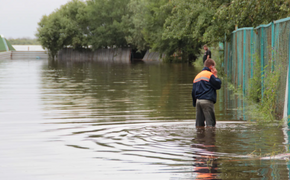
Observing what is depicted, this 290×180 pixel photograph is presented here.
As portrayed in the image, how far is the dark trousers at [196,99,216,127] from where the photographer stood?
8.06m

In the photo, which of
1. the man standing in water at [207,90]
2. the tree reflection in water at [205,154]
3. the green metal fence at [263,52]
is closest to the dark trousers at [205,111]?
the man standing in water at [207,90]

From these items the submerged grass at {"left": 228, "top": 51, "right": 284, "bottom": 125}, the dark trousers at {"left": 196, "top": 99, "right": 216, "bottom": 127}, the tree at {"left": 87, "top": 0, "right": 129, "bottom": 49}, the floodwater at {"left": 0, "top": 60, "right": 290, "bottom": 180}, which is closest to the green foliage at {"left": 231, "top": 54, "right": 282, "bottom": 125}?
the submerged grass at {"left": 228, "top": 51, "right": 284, "bottom": 125}

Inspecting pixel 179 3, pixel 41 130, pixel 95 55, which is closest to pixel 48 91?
pixel 41 130

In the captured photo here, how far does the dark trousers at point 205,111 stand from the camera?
8.06 m

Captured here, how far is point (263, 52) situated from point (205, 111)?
3.92m

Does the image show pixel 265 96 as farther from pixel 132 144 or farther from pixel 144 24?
pixel 144 24

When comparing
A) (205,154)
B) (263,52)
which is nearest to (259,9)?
(263,52)

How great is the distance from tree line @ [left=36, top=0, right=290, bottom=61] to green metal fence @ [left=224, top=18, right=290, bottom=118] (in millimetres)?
1208

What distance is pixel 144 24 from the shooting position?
60594mm

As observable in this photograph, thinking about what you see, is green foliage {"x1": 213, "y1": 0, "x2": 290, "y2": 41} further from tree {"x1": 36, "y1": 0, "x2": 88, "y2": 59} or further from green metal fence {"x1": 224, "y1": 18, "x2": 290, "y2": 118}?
tree {"x1": 36, "y1": 0, "x2": 88, "y2": 59}

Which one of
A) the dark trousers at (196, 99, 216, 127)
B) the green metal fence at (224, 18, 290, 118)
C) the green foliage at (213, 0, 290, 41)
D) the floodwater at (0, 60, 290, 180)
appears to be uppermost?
the green foliage at (213, 0, 290, 41)

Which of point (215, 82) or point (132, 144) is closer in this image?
point (132, 144)

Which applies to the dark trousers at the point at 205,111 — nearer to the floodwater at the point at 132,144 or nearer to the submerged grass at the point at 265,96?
the floodwater at the point at 132,144

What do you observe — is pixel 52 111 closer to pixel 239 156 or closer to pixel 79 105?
pixel 79 105
